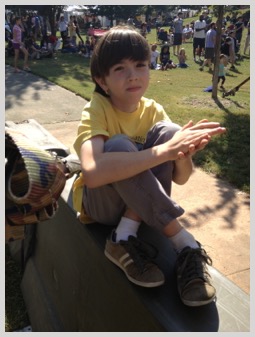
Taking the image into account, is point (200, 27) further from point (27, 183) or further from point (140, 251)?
point (27, 183)

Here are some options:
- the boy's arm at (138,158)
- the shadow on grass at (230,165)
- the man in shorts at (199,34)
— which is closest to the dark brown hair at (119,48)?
the boy's arm at (138,158)

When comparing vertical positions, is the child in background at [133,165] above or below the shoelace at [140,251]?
above

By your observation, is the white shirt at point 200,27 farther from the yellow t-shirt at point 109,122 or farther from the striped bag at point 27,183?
the striped bag at point 27,183

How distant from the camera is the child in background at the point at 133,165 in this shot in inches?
57.3

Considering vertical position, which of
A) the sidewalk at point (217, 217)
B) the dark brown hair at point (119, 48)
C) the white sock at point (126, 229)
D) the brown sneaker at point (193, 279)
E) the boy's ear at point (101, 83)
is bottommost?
the sidewalk at point (217, 217)

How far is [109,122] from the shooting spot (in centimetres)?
175

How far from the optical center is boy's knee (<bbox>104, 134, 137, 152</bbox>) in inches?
59.6

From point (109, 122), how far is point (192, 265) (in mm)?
747

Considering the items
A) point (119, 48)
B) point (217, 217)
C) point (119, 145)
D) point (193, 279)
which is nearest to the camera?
point (193, 279)

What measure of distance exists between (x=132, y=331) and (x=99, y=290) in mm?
298

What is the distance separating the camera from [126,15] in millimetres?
33688

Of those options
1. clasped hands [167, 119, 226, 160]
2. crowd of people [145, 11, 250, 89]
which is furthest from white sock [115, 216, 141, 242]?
crowd of people [145, 11, 250, 89]

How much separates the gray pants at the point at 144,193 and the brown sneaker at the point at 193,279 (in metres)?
0.16

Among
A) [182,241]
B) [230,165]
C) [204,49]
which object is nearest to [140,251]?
[182,241]
